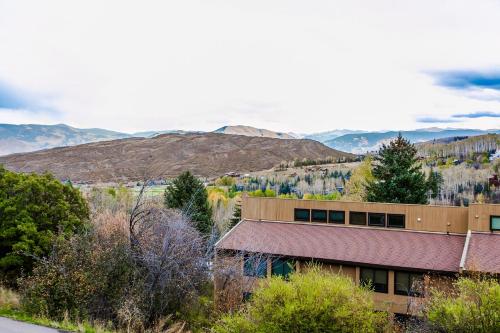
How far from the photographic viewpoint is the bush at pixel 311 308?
46.1 feet

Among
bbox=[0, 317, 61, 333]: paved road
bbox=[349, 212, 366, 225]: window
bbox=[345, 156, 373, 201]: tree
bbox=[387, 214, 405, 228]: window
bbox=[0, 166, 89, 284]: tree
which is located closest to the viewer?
bbox=[0, 317, 61, 333]: paved road

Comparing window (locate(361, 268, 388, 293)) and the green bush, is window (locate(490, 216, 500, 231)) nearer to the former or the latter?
window (locate(361, 268, 388, 293))

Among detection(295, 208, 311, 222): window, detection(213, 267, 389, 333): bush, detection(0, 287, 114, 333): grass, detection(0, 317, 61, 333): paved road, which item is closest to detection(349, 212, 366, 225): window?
detection(295, 208, 311, 222): window

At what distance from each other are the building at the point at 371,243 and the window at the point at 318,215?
7cm

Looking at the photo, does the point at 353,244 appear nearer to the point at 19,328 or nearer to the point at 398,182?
the point at 398,182

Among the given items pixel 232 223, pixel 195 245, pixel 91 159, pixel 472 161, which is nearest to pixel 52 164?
pixel 91 159

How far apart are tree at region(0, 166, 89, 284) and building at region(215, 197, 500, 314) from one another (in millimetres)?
8988

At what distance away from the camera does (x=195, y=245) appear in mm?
23109

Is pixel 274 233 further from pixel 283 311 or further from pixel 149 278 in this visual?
pixel 283 311

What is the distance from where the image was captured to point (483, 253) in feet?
85.9

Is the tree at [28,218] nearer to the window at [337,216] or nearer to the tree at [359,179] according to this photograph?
the window at [337,216]

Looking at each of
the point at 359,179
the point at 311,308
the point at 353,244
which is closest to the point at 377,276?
the point at 353,244

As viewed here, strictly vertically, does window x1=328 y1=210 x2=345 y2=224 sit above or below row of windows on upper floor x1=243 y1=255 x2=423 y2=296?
above

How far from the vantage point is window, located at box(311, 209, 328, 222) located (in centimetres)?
3297
